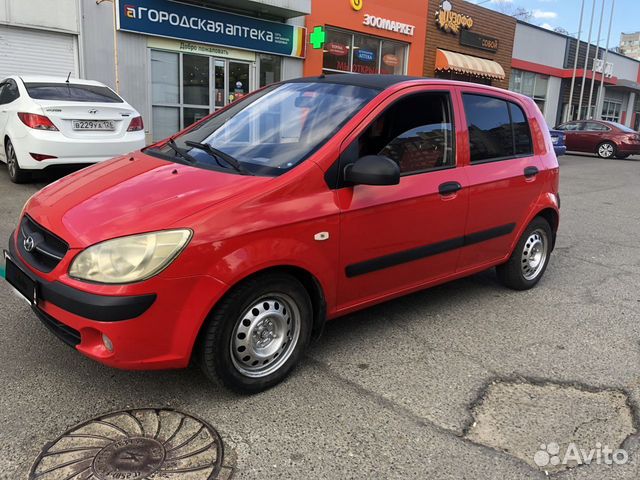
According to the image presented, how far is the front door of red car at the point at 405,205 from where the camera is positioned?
10.4ft

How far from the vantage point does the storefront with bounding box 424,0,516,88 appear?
18.5 metres

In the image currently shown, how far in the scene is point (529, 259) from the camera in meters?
4.74

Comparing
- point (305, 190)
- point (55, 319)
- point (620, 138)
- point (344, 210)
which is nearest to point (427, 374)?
point (344, 210)

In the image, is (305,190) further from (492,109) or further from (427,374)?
(492,109)

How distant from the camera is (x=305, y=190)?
9.62ft

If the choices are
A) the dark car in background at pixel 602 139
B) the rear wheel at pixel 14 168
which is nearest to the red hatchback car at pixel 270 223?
the rear wheel at pixel 14 168

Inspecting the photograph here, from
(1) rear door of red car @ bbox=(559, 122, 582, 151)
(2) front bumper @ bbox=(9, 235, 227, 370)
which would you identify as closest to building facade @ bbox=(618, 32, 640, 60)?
(1) rear door of red car @ bbox=(559, 122, 582, 151)

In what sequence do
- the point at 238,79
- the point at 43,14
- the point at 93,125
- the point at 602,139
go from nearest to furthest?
the point at 93,125
the point at 43,14
the point at 238,79
the point at 602,139

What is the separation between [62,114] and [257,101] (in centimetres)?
440

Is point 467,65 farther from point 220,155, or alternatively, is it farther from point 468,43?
point 220,155

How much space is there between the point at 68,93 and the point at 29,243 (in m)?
5.52

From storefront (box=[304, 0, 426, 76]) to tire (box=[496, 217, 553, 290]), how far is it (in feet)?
37.5

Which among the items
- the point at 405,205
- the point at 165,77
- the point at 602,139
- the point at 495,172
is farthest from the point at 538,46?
the point at 405,205

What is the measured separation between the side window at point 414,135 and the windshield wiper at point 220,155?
0.62 meters
